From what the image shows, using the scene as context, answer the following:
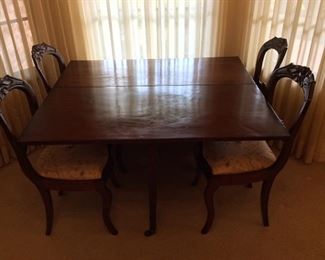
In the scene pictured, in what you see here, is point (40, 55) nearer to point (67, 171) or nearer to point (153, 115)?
point (67, 171)

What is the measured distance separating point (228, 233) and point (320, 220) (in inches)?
23.8

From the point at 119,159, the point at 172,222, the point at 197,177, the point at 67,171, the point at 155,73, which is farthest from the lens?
the point at 119,159

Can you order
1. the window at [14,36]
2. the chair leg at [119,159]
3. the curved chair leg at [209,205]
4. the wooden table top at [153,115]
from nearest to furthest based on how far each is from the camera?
the wooden table top at [153,115] < the curved chair leg at [209,205] < the window at [14,36] < the chair leg at [119,159]

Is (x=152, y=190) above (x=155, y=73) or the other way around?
the other way around

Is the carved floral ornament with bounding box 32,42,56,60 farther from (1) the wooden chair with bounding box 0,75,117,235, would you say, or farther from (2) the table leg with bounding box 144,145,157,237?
(2) the table leg with bounding box 144,145,157,237

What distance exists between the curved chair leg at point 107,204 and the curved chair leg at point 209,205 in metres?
0.54

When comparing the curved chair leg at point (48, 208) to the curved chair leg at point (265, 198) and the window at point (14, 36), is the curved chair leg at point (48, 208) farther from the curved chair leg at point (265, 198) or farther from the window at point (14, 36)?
the curved chair leg at point (265, 198)

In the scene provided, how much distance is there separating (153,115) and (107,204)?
1.90 feet

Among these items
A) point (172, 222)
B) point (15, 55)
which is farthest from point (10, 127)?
point (172, 222)

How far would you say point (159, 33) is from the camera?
239cm

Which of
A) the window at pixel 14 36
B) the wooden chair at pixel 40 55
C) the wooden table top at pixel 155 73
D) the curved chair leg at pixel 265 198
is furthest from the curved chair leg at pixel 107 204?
the window at pixel 14 36

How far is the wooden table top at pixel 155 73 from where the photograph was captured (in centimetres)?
195

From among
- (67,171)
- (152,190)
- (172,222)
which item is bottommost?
(172,222)

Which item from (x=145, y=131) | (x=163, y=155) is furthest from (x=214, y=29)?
(x=145, y=131)
